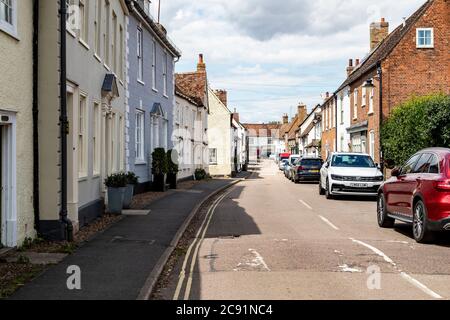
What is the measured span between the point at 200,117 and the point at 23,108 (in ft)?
111

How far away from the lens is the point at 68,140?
11852 millimetres

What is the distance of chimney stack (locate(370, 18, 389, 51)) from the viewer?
4388cm

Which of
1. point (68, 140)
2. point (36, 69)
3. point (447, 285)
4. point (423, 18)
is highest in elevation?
point (423, 18)

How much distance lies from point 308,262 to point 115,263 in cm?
303

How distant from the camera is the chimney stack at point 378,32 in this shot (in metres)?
43.9

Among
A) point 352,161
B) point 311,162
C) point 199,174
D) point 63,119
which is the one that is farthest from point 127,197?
point 199,174

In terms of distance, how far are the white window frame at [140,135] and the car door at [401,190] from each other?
12645 mm

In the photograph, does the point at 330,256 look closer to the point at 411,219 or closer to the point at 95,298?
the point at 411,219

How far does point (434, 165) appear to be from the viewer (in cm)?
1129

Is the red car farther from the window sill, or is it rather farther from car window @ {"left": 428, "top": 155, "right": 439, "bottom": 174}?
the window sill

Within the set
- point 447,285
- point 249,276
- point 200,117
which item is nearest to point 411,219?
point 447,285

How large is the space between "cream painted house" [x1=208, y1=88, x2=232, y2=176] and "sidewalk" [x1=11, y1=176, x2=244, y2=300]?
3637cm

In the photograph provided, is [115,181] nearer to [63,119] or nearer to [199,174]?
[63,119]

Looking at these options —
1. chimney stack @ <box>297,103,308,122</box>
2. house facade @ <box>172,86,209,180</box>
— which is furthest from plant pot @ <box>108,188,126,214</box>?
chimney stack @ <box>297,103,308,122</box>
